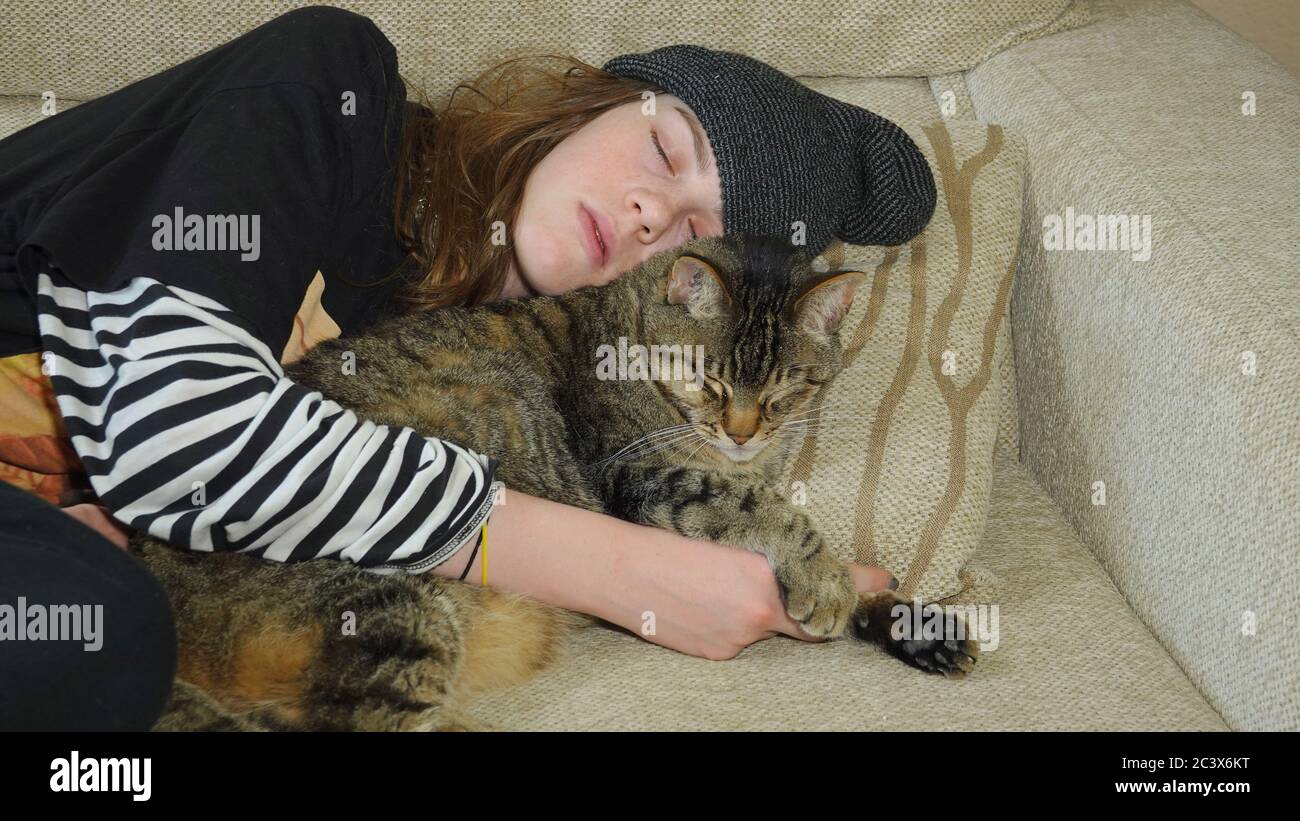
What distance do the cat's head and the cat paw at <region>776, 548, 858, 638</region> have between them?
0.25 m

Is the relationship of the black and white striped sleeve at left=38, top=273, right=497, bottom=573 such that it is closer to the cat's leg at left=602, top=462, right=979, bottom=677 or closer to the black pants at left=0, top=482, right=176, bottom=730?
the black pants at left=0, top=482, right=176, bottom=730

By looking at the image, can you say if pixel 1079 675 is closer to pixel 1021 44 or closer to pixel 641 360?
pixel 641 360

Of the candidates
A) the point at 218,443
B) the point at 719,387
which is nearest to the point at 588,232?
the point at 719,387

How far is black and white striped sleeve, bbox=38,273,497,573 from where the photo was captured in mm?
1073

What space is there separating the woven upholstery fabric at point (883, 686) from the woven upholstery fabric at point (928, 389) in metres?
0.13

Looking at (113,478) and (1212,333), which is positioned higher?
(1212,333)

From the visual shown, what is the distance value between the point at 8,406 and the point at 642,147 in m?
0.86

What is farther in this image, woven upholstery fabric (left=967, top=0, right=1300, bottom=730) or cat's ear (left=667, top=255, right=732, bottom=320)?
cat's ear (left=667, top=255, right=732, bottom=320)

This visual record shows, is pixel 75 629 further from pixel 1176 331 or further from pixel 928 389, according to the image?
pixel 1176 331

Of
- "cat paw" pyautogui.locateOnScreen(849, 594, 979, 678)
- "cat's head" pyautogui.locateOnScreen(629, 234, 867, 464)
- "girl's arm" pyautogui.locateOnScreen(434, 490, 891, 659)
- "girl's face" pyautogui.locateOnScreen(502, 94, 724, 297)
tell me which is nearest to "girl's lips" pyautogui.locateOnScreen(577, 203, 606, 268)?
"girl's face" pyautogui.locateOnScreen(502, 94, 724, 297)

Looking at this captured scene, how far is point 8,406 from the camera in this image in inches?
50.8

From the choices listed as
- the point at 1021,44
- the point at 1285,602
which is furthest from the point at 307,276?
the point at 1021,44

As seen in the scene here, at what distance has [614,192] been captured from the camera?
4.83 feet

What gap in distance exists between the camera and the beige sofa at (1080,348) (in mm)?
1247
